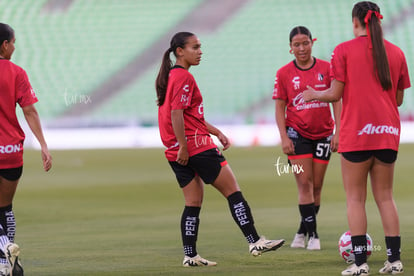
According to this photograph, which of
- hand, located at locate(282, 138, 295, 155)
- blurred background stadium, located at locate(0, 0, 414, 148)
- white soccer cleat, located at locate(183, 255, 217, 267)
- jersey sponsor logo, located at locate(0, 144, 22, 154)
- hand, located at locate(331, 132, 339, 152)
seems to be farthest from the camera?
blurred background stadium, located at locate(0, 0, 414, 148)

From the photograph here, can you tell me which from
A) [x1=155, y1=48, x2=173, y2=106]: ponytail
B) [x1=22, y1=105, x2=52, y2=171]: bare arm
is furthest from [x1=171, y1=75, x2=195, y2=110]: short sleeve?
[x1=22, y1=105, x2=52, y2=171]: bare arm

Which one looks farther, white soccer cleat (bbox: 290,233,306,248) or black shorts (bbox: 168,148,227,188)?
white soccer cleat (bbox: 290,233,306,248)

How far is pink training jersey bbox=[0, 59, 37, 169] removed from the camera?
6000 mm

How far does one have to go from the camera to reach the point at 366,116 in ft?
18.7

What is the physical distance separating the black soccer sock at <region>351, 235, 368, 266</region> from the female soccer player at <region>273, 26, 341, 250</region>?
1.93 metres

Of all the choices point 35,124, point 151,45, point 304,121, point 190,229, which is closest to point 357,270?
point 190,229

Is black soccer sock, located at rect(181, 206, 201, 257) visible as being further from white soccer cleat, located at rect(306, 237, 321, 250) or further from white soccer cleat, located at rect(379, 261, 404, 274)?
white soccer cleat, located at rect(379, 261, 404, 274)

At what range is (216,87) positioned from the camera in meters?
35.5

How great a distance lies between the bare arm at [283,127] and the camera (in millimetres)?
7747

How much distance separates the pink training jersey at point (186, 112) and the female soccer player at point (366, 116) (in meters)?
1.07

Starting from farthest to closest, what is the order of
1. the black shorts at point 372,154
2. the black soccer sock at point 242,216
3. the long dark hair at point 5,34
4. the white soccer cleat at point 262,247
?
the black soccer sock at point 242,216 → the white soccer cleat at point 262,247 → the long dark hair at point 5,34 → the black shorts at point 372,154

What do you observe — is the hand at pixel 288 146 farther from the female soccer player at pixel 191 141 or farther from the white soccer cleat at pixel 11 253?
the white soccer cleat at pixel 11 253

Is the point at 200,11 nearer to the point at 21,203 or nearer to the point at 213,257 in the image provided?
the point at 21,203

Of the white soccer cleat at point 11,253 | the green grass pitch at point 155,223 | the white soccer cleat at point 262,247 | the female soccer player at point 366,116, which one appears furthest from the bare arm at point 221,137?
the white soccer cleat at point 11,253
